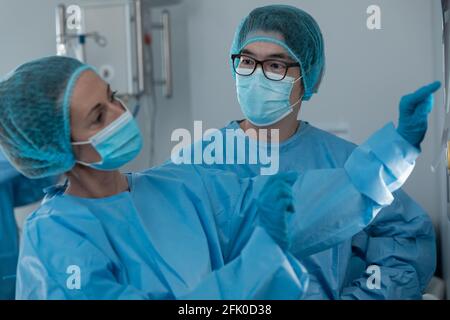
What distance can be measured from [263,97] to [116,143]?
0.47 meters

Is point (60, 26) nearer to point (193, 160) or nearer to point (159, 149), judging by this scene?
point (159, 149)

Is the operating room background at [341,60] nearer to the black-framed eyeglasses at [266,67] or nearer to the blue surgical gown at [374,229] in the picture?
the blue surgical gown at [374,229]

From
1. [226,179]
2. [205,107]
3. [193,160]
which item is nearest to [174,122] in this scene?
[205,107]

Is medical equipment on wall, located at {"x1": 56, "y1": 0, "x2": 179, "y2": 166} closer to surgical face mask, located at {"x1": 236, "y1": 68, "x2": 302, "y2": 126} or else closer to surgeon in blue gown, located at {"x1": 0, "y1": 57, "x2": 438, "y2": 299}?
surgical face mask, located at {"x1": 236, "y1": 68, "x2": 302, "y2": 126}

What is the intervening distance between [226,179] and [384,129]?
346mm

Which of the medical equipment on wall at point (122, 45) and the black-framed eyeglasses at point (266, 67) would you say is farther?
the medical equipment on wall at point (122, 45)

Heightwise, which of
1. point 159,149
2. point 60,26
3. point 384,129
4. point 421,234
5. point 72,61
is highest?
point 60,26

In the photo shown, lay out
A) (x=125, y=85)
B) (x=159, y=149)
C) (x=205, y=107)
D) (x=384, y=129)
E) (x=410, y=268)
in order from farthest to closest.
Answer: (x=125, y=85)
(x=159, y=149)
(x=205, y=107)
(x=410, y=268)
(x=384, y=129)

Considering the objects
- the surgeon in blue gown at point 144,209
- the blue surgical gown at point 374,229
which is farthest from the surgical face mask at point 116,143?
the blue surgical gown at point 374,229

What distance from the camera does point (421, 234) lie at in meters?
1.53

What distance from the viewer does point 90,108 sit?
1.09 metres

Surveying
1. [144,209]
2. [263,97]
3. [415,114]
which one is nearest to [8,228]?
[144,209]

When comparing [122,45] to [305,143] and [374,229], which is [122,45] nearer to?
[305,143]

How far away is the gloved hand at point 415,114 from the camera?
0.97 m
